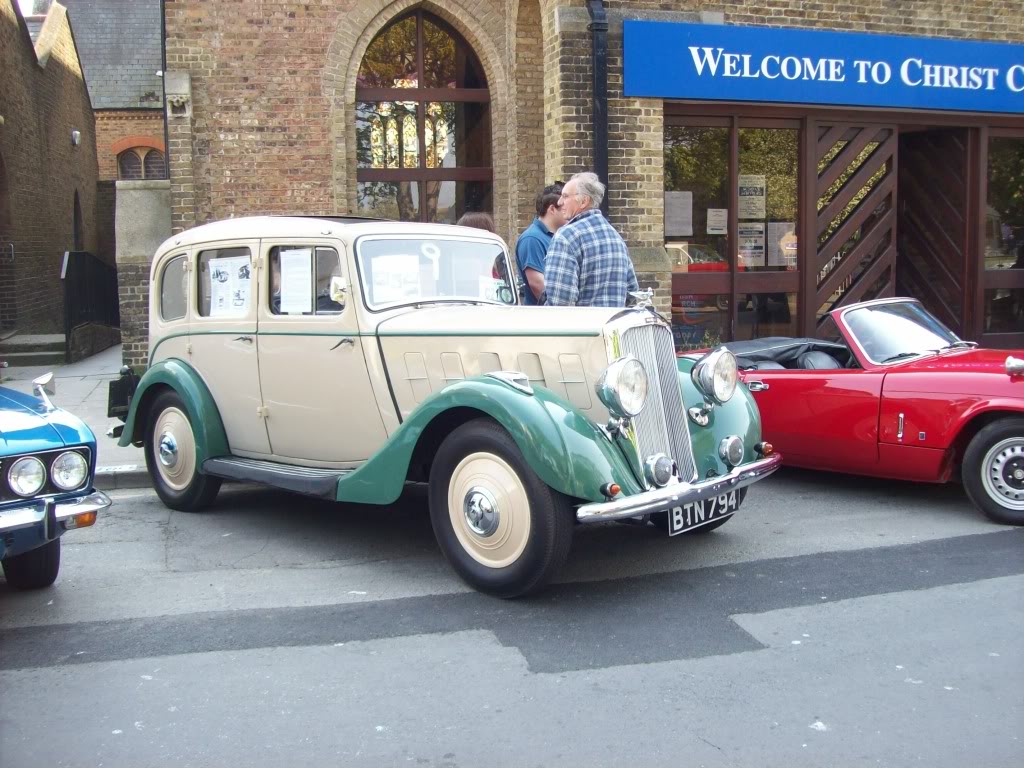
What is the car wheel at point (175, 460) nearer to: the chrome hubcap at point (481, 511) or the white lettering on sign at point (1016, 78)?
the chrome hubcap at point (481, 511)

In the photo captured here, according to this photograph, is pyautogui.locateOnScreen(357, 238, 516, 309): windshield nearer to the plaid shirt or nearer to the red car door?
the plaid shirt

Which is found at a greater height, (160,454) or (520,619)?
(160,454)

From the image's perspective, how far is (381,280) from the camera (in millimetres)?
5477

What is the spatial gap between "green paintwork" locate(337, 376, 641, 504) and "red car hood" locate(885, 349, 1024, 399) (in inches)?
96.7

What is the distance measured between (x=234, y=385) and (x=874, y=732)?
426 centimetres

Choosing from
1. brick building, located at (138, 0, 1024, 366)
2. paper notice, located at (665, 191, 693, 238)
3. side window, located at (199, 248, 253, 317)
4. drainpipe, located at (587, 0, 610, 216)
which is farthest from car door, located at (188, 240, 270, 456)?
paper notice, located at (665, 191, 693, 238)

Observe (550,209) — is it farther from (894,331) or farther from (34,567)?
(34,567)

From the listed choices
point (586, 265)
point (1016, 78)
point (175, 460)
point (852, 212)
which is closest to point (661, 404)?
point (586, 265)

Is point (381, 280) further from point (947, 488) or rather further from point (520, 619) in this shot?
point (947, 488)

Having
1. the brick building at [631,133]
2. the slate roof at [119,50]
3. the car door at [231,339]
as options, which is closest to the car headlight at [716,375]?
the car door at [231,339]

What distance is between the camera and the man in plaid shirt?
597cm

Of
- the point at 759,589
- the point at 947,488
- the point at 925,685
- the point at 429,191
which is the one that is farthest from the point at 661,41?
the point at 925,685

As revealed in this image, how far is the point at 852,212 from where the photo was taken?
1162cm

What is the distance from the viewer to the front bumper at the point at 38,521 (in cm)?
414
